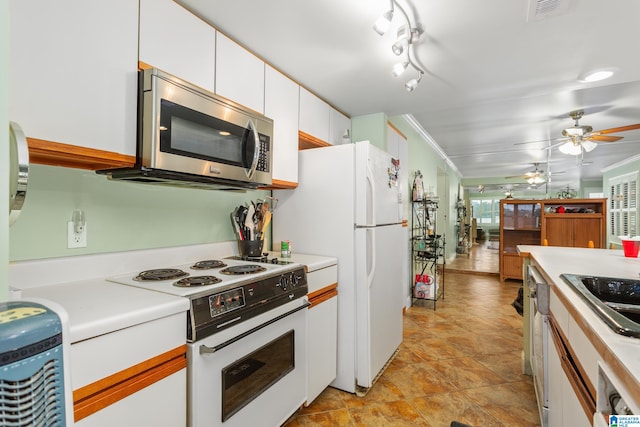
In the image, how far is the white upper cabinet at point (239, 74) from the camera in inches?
68.3

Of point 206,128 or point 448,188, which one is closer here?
point 206,128

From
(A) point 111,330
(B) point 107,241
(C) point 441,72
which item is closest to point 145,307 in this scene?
(A) point 111,330

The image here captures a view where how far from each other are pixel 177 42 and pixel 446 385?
276cm

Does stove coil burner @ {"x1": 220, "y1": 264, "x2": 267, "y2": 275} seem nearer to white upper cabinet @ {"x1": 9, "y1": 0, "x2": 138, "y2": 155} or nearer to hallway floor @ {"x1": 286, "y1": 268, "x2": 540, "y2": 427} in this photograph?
white upper cabinet @ {"x1": 9, "y1": 0, "x2": 138, "y2": 155}

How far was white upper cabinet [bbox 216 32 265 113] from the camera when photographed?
5.69ft

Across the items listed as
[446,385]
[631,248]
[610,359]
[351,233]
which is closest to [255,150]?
[351,233]

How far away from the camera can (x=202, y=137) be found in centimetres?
155

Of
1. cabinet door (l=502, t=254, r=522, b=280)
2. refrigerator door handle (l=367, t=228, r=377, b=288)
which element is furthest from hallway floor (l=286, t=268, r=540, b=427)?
cabinet door (l=502, t=254, r=522, b=280)

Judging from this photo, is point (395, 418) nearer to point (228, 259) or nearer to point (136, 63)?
point (228, 259)

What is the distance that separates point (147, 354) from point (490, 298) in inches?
193

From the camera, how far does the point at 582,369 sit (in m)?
0.98

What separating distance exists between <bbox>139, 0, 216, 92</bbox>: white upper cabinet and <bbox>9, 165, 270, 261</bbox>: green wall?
0.62m

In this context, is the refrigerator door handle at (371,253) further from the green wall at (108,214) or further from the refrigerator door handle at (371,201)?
the green wall at (108,214)

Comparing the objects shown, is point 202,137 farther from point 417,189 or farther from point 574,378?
point 417,189
